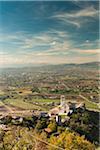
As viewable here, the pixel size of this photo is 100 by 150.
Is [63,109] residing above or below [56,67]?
below

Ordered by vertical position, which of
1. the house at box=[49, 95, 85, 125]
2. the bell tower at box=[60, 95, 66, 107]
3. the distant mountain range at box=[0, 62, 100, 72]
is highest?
the distant mountain range at box=[0, 62, 100, 72]

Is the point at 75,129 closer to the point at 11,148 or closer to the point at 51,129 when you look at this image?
the point at 51,129

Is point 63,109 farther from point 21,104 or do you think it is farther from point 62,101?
point 21,104

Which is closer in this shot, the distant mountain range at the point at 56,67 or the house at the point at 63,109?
the distant mountain range at the point at 56,67

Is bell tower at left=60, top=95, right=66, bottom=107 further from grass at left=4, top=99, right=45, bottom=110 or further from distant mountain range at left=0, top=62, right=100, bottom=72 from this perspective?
distant mountain range at left=0, top=62, right=100, bottom=72

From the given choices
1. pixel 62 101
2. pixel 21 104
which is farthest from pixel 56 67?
pixel 21 104

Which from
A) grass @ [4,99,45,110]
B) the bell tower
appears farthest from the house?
grass @ [4,99,45,110]

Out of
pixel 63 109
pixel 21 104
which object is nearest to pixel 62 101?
pixel 63 109

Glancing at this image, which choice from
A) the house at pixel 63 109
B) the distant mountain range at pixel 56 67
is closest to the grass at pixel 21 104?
the house at pixel 63 109

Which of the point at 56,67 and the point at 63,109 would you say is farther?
the point at 63,109

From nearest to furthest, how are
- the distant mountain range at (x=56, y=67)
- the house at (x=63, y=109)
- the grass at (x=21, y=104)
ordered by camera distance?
the distant mountain range at (x=56, y=67) → the grass at (x=21, y=104) → the house at (x=63, y=109)

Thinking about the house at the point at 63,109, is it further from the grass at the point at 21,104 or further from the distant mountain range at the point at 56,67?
the distant mountain range at the point at 56,67

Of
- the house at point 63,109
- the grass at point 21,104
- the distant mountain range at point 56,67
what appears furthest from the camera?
the house at point 63,109
